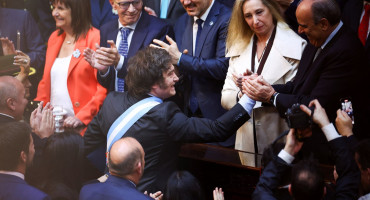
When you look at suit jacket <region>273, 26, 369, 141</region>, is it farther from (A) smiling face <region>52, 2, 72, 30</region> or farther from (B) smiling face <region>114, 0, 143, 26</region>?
(A) smiling face <region>52, 2, 72, 30</region>

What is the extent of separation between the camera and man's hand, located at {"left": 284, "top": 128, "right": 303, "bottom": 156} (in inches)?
106

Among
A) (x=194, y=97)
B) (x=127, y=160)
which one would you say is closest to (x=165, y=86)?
(x=194, y=97)

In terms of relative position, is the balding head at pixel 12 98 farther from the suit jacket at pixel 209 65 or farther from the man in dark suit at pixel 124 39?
the suit jacket at pixel 209 65

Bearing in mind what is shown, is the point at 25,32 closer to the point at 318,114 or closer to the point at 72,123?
the point at 72,123

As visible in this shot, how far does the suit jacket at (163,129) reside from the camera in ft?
9.85

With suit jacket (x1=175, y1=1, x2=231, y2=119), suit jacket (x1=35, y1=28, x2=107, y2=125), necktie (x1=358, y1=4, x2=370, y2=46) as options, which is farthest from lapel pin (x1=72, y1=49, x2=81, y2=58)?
necktie (x1=358, y1=4, x2=370, y2=46)

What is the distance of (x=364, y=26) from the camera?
3.24 m

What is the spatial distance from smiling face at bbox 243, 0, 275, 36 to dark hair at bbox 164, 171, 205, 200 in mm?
1061

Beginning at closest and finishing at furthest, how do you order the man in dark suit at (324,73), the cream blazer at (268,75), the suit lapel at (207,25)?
the man in dark suit at (324,73) → the cream blazer at (268,75) → the suit lapel at (207,25)

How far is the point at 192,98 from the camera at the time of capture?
3631 mm

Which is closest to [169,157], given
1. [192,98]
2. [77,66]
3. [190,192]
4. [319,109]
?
[190,192]

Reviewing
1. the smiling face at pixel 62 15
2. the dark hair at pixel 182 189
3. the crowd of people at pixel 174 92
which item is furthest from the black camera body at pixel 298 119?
the smiling face at pixel 62 15

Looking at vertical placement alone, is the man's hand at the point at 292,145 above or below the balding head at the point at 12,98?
above

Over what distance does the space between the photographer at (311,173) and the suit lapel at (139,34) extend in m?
1.47
